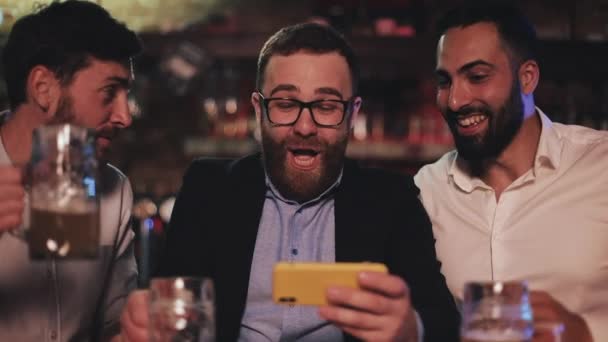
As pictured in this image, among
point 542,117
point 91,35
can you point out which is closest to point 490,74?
point 542,117

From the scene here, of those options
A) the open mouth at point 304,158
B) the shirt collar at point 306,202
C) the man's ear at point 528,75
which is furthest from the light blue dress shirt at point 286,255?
the man's ear at point 528,75

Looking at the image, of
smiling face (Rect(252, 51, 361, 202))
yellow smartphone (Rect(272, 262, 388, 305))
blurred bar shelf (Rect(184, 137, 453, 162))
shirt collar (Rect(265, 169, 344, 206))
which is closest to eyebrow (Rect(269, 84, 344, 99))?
smiling face (Rect(252, 51, 361, 202))

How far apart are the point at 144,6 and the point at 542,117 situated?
2446mm

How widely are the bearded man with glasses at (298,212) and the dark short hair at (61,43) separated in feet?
1.43

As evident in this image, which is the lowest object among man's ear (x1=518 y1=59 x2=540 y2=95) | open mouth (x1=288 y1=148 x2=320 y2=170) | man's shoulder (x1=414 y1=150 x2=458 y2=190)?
man's shoulder (x1=414 y1=150 x2=458 y2=190)

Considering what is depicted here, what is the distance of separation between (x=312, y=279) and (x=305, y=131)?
833 millimetres

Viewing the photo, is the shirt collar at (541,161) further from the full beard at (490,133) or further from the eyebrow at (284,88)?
the eyebrow at (284,88)

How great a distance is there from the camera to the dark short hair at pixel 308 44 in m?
2.22

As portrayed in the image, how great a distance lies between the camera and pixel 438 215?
99.3 inches

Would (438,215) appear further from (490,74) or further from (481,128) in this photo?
(490,74)

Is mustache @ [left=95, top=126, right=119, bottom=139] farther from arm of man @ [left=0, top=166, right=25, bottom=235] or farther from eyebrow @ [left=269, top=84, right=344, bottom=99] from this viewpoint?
arm of man @ [left=0, top=166, right=25, bottom=235]

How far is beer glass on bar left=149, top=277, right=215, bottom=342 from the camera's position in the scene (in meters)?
1.34

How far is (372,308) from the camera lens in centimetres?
136

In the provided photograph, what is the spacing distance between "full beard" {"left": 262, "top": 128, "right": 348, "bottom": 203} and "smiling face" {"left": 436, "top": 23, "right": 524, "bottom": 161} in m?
0.48
